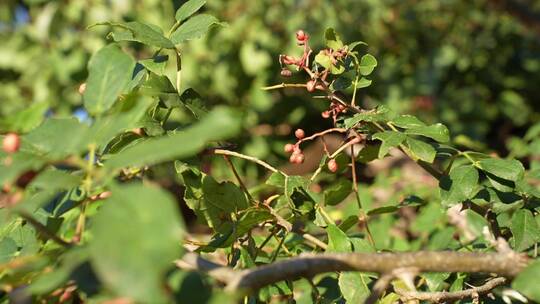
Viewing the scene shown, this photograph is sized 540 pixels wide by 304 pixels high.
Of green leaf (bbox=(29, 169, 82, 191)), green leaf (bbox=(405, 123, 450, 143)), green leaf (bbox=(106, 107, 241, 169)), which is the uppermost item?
green leaf (bbox=(106, 107, 241, 169))

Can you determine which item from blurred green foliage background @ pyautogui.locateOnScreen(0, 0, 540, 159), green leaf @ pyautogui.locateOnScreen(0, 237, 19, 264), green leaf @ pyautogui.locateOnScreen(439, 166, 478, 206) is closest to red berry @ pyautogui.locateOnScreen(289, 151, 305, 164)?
green leaf @ pyautogui.locateOnScreen(439, 166, 478, 206)

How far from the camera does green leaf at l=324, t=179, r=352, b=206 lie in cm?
115

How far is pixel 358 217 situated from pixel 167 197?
70cm

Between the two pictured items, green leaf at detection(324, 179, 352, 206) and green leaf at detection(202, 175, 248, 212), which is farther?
green leaf at detection(324, 179, 352, 206)

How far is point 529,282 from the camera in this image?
0.62 m

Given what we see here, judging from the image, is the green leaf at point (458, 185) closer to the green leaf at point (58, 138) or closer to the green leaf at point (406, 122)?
the green leaf at point (406, 122)

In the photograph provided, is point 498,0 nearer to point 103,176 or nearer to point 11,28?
point 11,28

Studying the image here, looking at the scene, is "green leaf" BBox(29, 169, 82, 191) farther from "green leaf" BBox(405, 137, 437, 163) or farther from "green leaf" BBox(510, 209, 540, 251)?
"green leaf" BBox(510, 209, 540, 251)

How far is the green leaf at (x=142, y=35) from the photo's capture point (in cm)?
93

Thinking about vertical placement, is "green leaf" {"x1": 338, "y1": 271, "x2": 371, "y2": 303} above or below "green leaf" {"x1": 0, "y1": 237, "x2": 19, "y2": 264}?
below

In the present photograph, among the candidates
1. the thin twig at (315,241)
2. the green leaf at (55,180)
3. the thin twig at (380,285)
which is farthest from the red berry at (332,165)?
the green leaf at (55,180)

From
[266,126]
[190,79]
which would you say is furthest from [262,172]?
[190,79]

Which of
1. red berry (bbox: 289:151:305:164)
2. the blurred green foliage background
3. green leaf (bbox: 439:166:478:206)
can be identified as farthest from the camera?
the blurred green foliage background

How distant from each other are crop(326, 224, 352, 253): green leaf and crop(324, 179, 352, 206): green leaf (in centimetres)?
21
